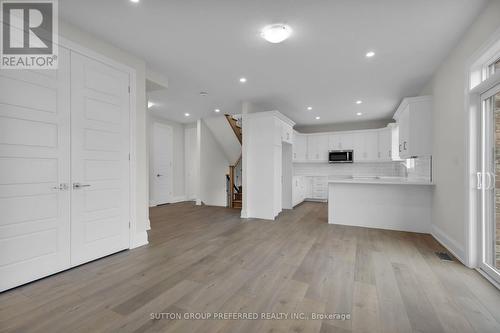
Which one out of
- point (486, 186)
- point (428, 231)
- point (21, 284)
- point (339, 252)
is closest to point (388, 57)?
point (486, 186)

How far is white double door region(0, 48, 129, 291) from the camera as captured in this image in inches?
82.5

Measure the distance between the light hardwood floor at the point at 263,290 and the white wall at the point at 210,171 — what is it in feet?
12.0

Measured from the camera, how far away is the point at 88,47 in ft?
8.80

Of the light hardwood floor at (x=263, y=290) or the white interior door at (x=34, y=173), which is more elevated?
the white interior door at (x=34, y=173)

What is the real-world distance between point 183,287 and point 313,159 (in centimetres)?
657

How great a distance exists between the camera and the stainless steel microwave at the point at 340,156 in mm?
7211

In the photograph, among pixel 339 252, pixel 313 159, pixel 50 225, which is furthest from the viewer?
pixel 313 159

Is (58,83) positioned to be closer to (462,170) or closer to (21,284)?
(21,284)

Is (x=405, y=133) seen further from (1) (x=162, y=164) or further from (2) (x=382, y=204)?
(1) (x=162, y=164)

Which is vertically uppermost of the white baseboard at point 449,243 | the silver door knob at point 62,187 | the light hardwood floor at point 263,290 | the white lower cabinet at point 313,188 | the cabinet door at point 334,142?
the cabinet door at point 334,142

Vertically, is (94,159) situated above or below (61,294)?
above

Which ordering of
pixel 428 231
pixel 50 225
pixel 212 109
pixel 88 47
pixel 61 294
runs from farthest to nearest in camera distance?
pixel 212 109
pixel 428 231
pixel 88 47
pixel 50 225
pixel 61 294

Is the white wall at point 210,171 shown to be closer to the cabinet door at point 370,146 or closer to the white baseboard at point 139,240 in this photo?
the white baseboard at point 139,240

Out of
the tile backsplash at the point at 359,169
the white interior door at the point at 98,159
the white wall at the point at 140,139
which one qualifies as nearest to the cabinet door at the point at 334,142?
the tile backsplash at the point at 359,169
